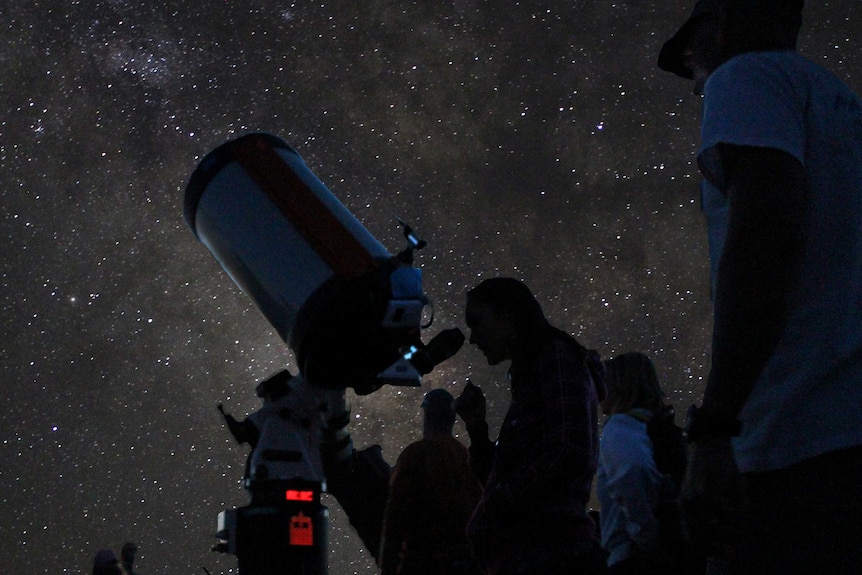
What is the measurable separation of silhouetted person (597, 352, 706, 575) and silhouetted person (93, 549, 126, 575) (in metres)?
5.31

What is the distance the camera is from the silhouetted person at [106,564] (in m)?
6.98

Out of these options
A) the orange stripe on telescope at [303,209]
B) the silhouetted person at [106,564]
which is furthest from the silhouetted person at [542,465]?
the silhouetted person at [106,564]

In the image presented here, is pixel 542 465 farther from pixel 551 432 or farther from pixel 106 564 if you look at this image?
pixel 106 564

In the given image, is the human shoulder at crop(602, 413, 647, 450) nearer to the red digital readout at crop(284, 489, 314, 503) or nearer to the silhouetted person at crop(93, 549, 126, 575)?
the red digital readout at crop(284, 489, 314, 503)

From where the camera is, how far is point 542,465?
84.4 inches

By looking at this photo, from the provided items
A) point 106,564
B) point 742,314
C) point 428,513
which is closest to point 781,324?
point 742,314

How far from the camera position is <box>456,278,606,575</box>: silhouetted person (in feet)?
7.04

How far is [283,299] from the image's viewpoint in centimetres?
246

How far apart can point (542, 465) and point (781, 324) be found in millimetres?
1076

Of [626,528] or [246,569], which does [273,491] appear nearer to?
[246,569]

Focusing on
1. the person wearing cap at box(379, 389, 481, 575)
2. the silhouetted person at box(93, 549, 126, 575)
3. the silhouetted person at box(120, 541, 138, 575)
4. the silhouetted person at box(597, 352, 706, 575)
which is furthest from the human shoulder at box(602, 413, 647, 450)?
the silhouetted person at box(120, 541, 138, 575)

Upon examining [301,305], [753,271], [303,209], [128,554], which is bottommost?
→ [128,554]

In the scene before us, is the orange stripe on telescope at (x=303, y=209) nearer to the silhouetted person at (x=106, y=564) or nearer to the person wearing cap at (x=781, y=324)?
the person wearing cap at (x=781, y=324)

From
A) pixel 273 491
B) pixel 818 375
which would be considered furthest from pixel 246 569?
pixel 818 375
